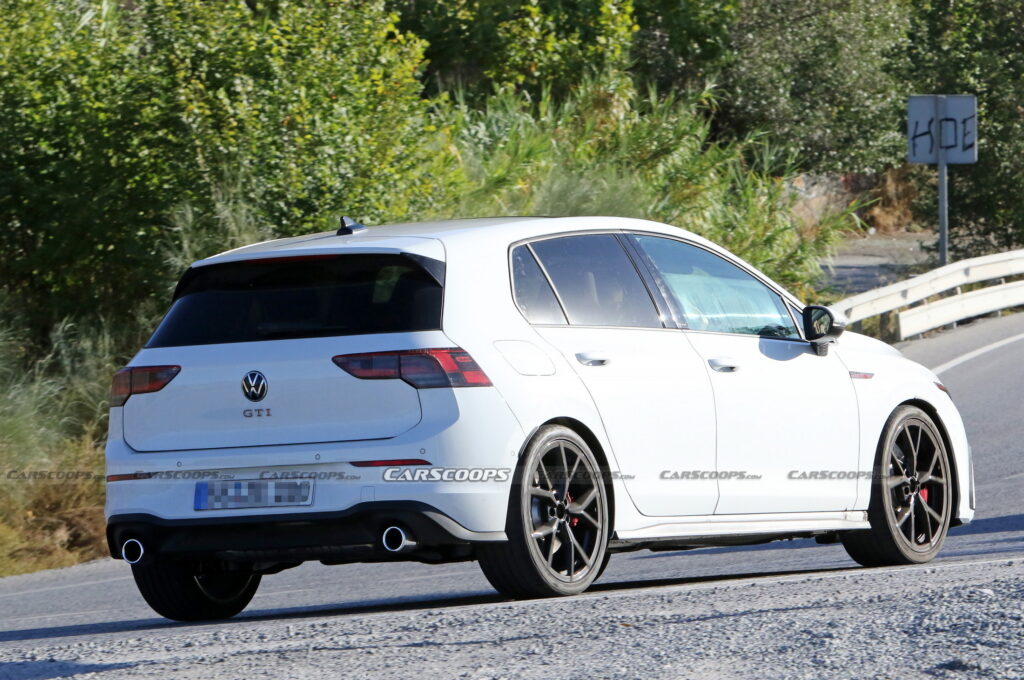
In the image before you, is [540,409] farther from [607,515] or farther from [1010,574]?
[1010,574]

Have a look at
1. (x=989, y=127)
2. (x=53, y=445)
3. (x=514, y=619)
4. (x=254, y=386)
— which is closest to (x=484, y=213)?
(x=53, y=445)

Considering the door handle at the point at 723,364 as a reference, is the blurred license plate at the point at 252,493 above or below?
below

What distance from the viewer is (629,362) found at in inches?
272

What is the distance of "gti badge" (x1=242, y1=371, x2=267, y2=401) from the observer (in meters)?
6.33

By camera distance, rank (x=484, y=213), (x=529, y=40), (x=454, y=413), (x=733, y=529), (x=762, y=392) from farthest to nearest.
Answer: (x=529, y=40)
(x=484, y=213)
(x=762, y=392)
(x=733, y=529)
(x=454, y=413)

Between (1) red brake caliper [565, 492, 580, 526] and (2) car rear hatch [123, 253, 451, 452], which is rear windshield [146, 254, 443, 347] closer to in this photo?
(2) car rear hatch [123, 253, 451, 452]

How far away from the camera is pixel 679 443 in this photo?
7051mm

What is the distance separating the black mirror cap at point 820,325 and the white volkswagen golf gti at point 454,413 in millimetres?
294

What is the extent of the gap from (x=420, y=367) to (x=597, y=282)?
3.98ft

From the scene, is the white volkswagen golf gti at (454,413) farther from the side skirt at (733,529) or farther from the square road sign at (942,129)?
the square road sign at (942,129)

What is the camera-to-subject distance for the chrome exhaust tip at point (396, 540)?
6156mm

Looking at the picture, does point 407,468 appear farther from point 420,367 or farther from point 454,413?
point 420,367

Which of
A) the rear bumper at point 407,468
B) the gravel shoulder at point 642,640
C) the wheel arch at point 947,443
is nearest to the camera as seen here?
the gravel shoulder at point 642,640

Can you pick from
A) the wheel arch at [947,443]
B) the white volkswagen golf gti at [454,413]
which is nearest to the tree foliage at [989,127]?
the wheel arch at [947,443]
